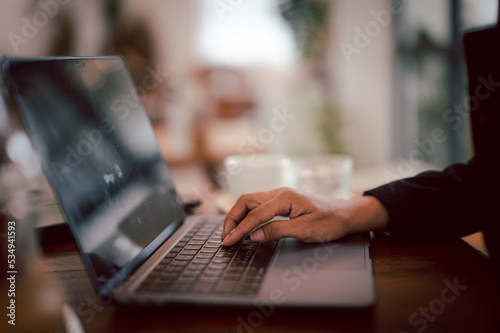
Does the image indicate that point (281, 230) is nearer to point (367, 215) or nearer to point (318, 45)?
point (367, 215)

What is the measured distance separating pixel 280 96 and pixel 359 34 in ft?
3.14

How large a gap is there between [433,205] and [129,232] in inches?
20.0

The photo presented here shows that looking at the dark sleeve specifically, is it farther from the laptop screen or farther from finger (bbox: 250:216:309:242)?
the laptop screen

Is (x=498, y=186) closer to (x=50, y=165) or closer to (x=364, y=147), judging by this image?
(x=50, y=165)

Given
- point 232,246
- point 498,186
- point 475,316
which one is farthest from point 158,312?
point 498,186

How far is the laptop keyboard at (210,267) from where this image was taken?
1.58 feet

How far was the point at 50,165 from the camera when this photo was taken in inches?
18.5

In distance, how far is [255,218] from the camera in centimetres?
63
